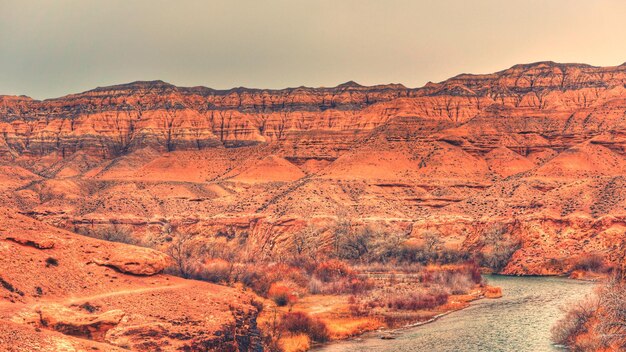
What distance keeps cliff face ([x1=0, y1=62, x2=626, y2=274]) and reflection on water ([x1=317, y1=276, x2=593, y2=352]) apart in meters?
21.3

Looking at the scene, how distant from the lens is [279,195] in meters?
108

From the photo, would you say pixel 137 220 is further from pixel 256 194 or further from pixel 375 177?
pixel 375 177

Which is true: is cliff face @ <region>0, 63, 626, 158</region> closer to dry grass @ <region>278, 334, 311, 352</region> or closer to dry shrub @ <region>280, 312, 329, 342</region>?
dry shrub @ <region>280, 312, 329, 342</region>

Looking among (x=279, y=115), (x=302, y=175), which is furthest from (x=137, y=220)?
(x=279, y=115)

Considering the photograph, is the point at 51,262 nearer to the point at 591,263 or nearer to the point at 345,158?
the point at 591,263

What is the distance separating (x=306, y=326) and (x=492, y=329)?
422 inches

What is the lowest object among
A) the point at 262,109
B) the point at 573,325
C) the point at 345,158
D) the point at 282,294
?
the point at 282,294

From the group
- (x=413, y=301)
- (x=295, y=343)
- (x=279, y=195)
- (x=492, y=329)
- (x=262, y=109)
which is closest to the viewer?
(x=295, y=343)

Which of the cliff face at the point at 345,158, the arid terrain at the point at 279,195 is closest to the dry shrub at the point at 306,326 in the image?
the arid terrain at the point at 279,195

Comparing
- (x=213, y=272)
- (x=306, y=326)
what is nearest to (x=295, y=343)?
(x=306, y=326)

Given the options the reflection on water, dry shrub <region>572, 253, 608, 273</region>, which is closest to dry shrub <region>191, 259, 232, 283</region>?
the reflection on water

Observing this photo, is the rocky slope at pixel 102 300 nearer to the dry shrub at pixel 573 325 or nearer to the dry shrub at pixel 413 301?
the dry shrub at pixel 573 325

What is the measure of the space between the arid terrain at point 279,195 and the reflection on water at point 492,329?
11.2 ft

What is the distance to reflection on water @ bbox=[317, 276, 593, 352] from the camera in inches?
1678
